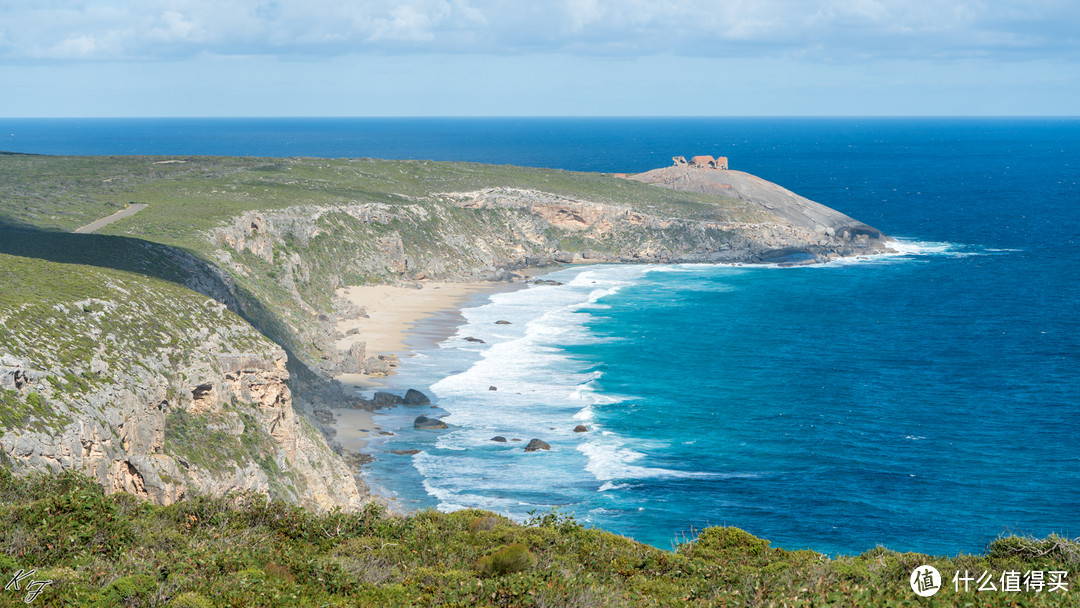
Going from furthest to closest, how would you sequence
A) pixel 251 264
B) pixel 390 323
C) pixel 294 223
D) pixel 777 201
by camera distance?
pixel 777 201
pixel 294 223
pixel 390 323
pixel 251 264

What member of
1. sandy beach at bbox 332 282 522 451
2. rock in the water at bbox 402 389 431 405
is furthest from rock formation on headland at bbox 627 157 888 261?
rock in the water at bbox 402 389 431 405

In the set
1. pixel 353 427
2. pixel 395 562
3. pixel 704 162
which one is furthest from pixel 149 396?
pixel 704 162

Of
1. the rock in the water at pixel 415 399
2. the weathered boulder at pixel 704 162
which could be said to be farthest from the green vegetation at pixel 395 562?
the weathered boulder at pixel 704 162

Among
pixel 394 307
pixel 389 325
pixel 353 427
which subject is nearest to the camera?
pixel 353 427

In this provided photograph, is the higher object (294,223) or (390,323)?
(294,223)

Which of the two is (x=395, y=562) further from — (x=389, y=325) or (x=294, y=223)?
(x=294, y=223)

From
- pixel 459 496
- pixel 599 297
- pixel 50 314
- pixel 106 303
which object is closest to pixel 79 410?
pixel 50 314
